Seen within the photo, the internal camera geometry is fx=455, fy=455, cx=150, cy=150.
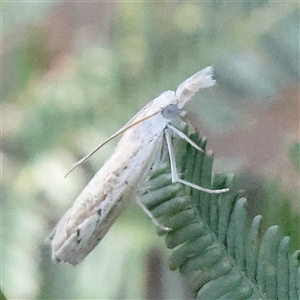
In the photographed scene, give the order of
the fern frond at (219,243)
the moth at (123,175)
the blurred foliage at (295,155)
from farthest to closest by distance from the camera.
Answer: the blurred foliage at (295,155) < the moth at (123,175) < the fern frond at (219,243)

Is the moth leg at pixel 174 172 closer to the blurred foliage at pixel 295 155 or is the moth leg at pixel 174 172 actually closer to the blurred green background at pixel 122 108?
the blurred green background at pixel 122 108

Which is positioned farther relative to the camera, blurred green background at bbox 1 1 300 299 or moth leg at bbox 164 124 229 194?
blurred green background at bbox 1 1 300 299

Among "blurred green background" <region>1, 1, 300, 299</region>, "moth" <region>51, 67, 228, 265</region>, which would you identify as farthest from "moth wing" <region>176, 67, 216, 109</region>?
"blurred green background" <region>1, 1, 300, 299</region>

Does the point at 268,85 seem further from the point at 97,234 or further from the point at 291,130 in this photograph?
the point at 97,234

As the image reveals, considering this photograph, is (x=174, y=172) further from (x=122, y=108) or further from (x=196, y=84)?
(x=122, y=108)

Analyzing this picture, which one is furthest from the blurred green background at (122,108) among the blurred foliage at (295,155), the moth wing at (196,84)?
the moth wing at (196,84)

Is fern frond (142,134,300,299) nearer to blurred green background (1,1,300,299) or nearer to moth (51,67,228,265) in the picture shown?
moth (51,67,228,265)
